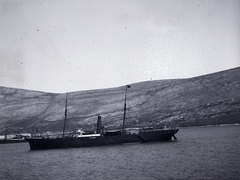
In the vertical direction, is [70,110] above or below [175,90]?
below

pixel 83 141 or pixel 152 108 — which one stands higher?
pixel 152 108

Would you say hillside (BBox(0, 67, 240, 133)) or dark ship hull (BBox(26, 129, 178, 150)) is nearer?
dark ship hull (BBox(26, 129, 178, 150))

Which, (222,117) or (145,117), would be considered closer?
(222,117)

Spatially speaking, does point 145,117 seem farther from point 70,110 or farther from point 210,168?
point 210,168

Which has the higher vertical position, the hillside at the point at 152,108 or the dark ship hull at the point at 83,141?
the hillside at the point at 152,108

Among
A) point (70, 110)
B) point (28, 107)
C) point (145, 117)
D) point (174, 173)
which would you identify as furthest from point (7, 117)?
point (174, 173)

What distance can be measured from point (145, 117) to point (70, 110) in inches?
2255

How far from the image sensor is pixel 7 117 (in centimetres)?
17325

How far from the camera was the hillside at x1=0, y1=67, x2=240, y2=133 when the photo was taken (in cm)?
14538

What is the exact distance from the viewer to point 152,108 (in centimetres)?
16288

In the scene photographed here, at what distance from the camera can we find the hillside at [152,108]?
145 metres

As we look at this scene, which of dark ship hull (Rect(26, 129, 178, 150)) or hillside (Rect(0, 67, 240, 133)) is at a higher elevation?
hillside (Rect(0, 67, 240, 133))

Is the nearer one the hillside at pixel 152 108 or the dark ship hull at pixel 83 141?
the dark ship hull at pixel 83 141

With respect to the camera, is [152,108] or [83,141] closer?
[83,141]
